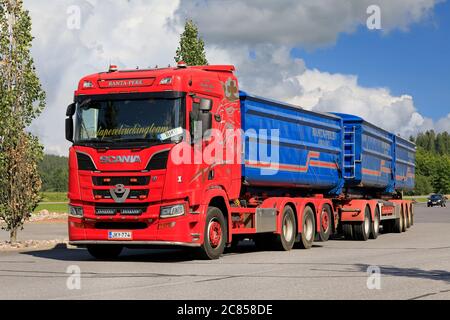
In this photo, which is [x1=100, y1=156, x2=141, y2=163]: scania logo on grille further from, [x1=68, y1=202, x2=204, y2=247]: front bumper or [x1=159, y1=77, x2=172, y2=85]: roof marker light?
[x1=159, y1=77, x2=172, y2=85]: roof marker light

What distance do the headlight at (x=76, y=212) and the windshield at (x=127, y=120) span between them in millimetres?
1320

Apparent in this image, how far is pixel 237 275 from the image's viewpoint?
12578 millimetres

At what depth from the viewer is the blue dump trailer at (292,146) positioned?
1739cm

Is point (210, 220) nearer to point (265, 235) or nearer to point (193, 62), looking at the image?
point (265, 235)

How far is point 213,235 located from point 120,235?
1928 mm

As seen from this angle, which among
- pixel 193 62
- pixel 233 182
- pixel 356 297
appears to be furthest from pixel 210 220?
pixel 193 62

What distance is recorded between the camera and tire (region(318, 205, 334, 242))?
21.3 metres

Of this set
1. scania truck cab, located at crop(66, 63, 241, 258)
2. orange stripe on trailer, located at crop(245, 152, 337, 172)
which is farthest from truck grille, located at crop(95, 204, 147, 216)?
orange stripe on trailer, located at crop(245, 152, 337, 172)

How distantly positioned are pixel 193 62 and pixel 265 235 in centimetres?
1478

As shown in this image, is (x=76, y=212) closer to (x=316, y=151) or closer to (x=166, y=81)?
(x=166, y=81)

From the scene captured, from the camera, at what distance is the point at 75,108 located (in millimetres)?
15562

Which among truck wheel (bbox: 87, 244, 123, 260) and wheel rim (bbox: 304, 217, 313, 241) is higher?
wheel rim (bbox: 304, 217, 313, 241)

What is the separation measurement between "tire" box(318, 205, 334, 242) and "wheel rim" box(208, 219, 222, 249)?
19.1ft

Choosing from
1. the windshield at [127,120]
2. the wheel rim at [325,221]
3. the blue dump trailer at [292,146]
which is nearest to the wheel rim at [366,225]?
the blue dump trailer at [292,146]
